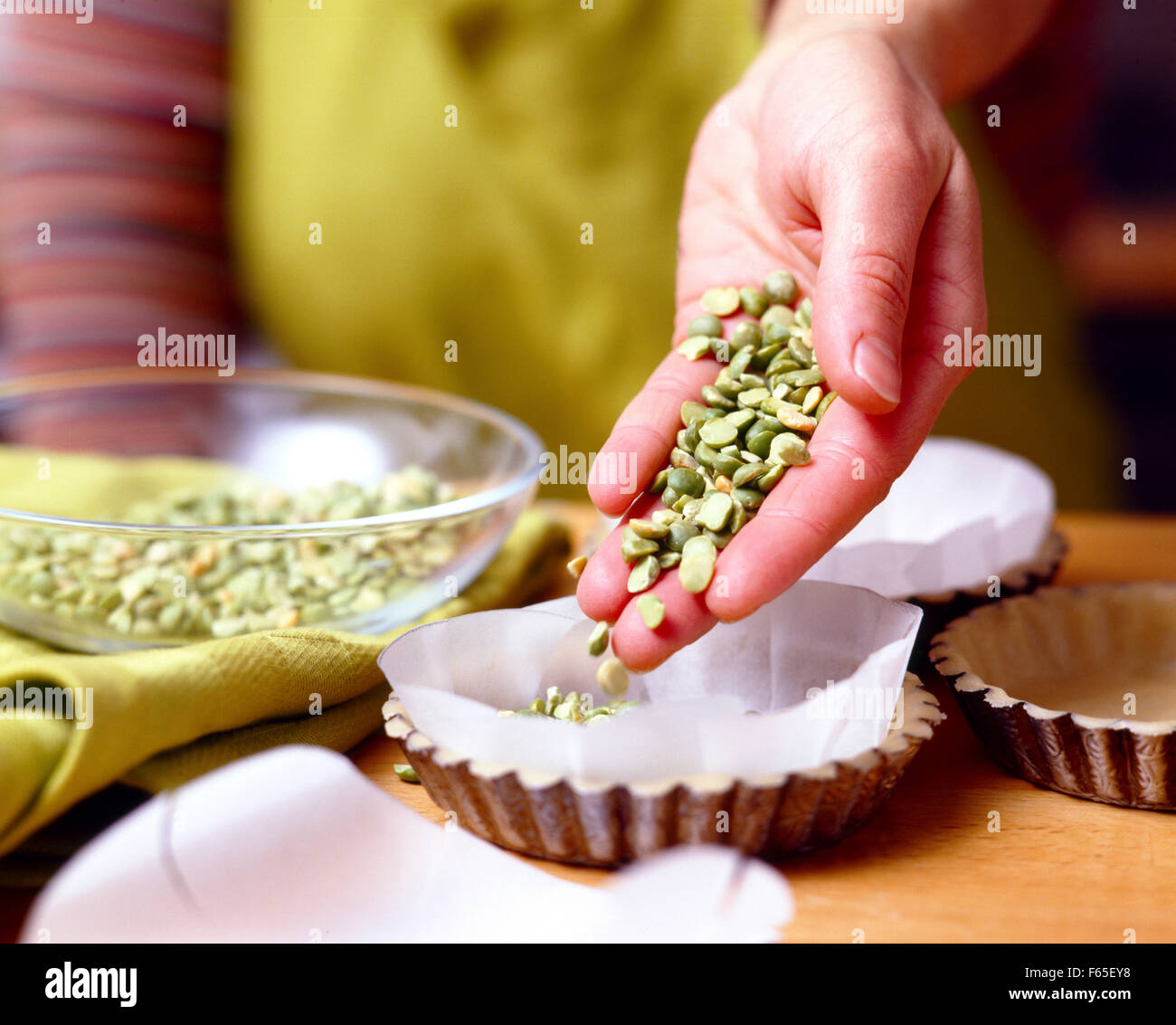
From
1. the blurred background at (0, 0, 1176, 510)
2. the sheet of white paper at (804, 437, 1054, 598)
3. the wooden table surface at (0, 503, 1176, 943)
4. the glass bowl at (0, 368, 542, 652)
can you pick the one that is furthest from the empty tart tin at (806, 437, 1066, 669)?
the blurred background at (0, 0, 1176, 510)

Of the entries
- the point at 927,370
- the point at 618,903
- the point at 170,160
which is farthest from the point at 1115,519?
the point at 170,160

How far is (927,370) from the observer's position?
0.76 metres

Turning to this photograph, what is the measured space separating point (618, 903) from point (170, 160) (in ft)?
4.60

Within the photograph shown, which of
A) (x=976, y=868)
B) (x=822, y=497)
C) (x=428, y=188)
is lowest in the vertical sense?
(x=976, y=868)

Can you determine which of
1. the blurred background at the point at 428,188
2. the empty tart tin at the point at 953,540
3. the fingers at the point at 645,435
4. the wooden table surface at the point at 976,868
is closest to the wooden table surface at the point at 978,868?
the wooden table surface at the point at 976,868

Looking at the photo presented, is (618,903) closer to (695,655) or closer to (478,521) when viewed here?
(695,655)

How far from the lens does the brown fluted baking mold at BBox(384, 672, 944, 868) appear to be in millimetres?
616

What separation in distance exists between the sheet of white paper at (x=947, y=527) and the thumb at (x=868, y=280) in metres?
0.23

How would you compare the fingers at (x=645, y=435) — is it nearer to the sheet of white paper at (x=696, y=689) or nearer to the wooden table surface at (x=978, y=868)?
the sheet of white paper at (x=696, y=689)

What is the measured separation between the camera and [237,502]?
106 cm

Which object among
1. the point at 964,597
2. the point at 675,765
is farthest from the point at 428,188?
the point at 675,765

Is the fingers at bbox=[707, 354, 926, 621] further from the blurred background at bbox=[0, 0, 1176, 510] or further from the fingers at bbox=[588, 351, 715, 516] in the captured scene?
the blurred background at bbox=[0, 0, 1176, 510]

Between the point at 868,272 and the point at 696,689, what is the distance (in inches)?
12.2

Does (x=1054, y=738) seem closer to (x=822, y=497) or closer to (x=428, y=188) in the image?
(x=822, y=497)
